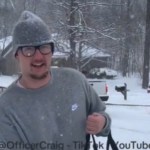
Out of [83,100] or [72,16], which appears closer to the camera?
[83,100]

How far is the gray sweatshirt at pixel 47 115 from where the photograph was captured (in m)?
2.43

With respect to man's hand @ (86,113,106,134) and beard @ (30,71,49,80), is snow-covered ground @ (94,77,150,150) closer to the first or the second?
man's hand @ (86,113,106,134)

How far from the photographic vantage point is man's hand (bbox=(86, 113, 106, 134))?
8.36 ft

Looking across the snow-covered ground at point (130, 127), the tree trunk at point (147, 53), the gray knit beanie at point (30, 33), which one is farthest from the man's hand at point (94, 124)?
the tree trunk at point (147, 53)

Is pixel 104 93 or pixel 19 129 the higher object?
pixel 19 129

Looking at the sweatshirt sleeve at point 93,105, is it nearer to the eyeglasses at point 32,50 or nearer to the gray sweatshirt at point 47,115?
the gray sweatshirt at point 47,115

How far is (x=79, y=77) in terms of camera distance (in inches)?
104

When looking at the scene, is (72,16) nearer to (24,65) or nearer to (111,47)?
(111,47)

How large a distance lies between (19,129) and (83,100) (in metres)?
0.40

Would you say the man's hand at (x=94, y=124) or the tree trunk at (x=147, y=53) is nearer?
the man's hand at (x=94, y=124)

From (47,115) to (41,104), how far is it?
0.22 ft

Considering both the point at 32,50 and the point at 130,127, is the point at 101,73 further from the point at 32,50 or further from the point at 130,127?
the point at 32,50

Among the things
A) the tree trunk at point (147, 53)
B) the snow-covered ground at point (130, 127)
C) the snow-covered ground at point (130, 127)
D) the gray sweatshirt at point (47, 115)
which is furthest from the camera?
the tree trunk at point (147, 53)

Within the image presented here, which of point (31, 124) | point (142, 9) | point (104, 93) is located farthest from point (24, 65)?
point (142, 9)
